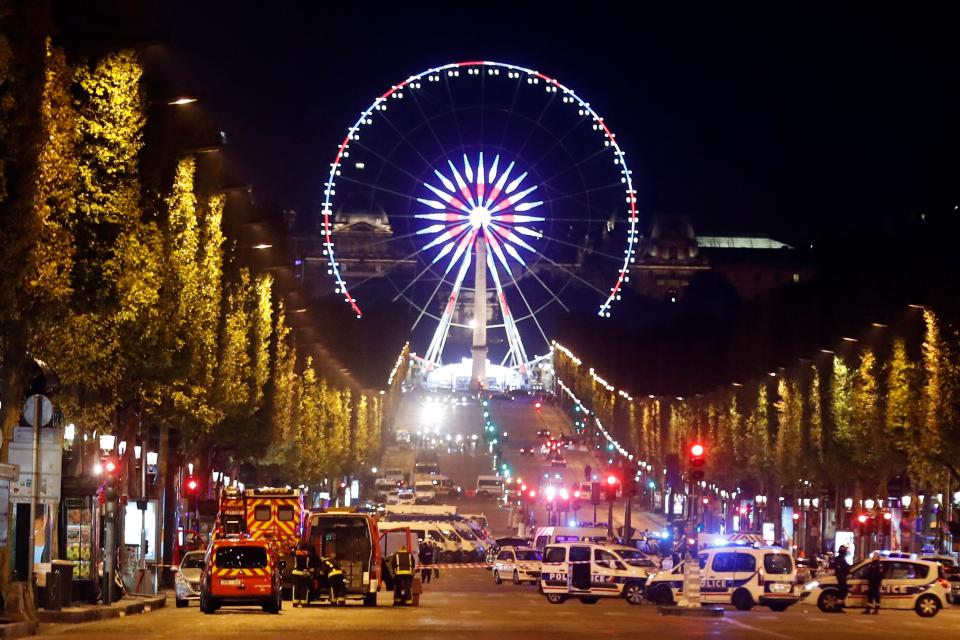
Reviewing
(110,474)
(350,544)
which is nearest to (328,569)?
(350,544)

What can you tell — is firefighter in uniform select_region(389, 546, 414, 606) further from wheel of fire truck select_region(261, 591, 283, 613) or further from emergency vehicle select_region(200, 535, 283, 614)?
wheel of fire truck select_region(261, 591, 283, 613)

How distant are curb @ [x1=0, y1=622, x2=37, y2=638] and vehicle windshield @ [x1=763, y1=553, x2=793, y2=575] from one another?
22.6 m

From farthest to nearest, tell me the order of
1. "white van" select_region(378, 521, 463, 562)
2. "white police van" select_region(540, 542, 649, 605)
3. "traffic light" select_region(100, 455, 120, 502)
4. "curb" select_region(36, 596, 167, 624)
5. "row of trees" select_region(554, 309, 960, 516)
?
"white van" select_region(378, 521, 463, 562)
"row of trees" select_region(554, 309, 960, 516)
"white police van" select_region(540, 542, 649, 605)
"traffic light" select_region(100, 455, 120, 502)
"curb" select_region(36, 596, 167, 624)

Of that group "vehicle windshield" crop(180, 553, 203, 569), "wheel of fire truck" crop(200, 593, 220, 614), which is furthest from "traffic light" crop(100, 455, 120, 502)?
"wheel of fire truck" crop(200, 593, 220, 614)

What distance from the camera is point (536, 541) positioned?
74.6 meters

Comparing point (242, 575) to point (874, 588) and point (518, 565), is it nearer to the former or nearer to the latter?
point (874, 588)

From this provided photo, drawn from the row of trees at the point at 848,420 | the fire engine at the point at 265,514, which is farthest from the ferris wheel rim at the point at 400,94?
the fire engine at the point at 265,514

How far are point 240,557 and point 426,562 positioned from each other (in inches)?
1171

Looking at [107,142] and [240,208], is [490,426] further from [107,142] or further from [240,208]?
[107,142]

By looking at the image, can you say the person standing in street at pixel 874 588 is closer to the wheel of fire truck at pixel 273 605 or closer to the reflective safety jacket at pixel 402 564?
the reflective safety jacket at pixel 402 564

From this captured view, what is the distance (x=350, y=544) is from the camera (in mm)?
46656

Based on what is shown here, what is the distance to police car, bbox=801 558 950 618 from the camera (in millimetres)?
49375

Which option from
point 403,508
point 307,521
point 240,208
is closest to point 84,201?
point 307,521

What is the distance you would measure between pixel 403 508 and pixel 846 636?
2995 inches
